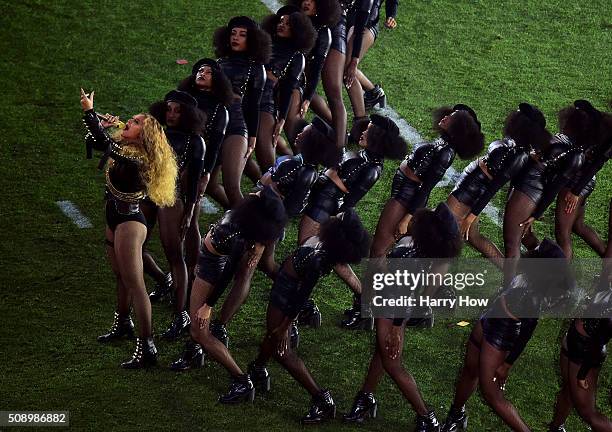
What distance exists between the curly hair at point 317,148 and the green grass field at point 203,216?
55.3 inches

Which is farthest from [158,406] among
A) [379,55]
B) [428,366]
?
[379,55]

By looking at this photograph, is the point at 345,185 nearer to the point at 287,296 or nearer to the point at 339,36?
the point at 287,296

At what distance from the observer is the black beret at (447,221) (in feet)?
29.9

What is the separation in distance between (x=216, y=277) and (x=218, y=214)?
2.84 metres

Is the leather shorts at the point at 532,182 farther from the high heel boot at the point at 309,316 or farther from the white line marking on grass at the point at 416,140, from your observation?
the high heel boot at the point at 309,316

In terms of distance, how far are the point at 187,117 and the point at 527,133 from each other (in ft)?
8.49

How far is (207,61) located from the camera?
11039 millimetres

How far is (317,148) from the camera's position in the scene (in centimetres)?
1020

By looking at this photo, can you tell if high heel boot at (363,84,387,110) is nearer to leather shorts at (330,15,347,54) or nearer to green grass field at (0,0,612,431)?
green grass field at (0,0,612,431)

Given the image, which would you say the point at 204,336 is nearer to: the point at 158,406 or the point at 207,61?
the point at 158,406

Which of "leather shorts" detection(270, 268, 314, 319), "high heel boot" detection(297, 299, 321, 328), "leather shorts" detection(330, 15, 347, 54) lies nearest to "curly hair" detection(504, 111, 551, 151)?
"high heel boot" detection(297, 299, 321, 328)

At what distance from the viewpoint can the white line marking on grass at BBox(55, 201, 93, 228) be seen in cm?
1217

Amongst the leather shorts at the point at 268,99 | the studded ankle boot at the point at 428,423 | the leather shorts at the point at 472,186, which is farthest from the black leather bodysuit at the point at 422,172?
the studded ankle boot at the point at 428,423

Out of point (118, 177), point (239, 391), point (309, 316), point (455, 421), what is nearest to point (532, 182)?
point (309, 316)
